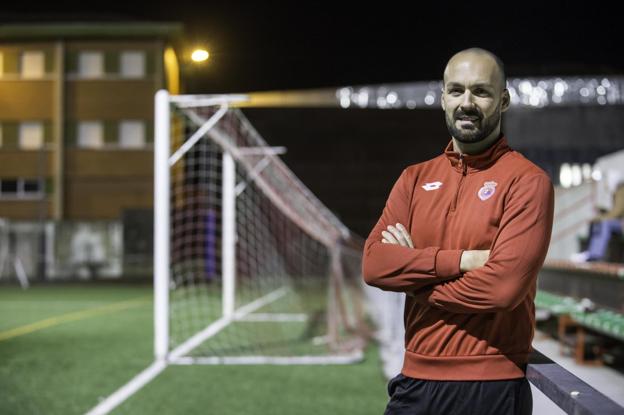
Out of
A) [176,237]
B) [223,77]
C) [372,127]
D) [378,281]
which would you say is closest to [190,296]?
[176,237]

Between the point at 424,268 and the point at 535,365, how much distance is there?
13.5 inches

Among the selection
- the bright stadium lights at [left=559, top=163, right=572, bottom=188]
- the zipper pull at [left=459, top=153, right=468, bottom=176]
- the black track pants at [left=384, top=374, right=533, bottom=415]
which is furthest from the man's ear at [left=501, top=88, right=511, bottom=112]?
the bright stadium lights at [left=559, top=163, right=572, bottom=188]

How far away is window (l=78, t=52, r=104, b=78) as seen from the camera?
23.1 metres

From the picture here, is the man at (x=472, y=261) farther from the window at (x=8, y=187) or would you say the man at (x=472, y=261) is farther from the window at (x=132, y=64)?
the window at (x=8, y=187)

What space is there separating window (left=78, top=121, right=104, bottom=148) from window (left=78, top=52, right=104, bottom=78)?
1450 millimetres

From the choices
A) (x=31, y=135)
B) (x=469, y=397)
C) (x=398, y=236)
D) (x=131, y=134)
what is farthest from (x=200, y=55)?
(x=31, y=135)

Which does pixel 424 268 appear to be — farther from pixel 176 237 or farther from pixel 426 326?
pixel 176 237

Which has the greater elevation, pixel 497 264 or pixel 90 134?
pixel 90 134

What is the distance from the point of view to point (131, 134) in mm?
23609

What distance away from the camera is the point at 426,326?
202cm

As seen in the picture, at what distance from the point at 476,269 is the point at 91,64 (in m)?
23.0

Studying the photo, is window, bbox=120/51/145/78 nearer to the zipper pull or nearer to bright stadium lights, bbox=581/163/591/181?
bright stadium lights, bbox=581/163/591/181

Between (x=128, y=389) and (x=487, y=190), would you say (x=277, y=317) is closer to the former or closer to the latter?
(x=128, y=389)

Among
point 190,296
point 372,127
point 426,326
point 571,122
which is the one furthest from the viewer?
point 372,127
